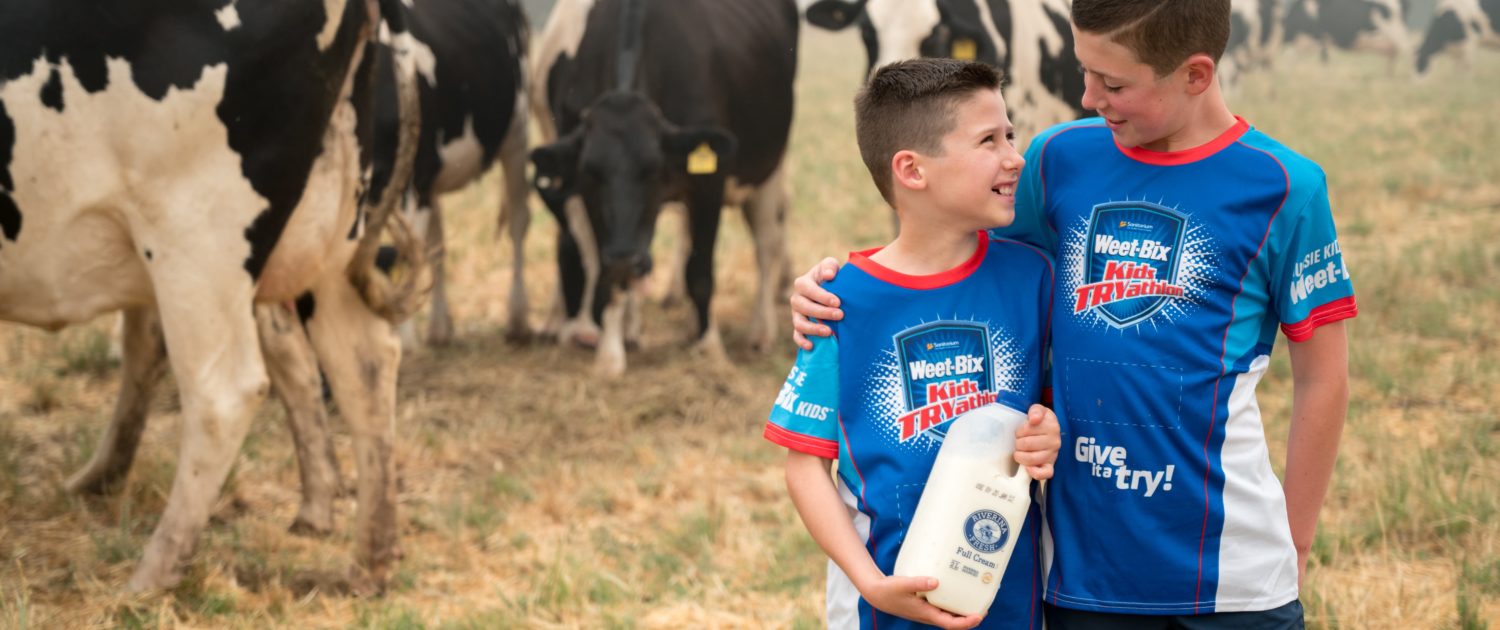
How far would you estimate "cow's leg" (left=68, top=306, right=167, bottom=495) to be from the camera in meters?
4.80

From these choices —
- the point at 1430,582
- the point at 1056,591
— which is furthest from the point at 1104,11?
the point at 1430,582

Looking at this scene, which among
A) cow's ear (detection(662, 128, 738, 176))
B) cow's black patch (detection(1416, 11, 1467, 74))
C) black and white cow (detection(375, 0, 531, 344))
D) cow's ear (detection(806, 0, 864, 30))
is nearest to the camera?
black and white cow (detection(375, 0, 531, 344))

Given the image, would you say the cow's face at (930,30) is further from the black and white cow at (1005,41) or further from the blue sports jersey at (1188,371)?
the blue sports jersey at (1188,371)

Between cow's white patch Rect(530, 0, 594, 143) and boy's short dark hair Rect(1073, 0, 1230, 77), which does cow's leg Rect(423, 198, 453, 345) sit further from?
boy's short dark hair Rect(1073, 0, 1230, 77)

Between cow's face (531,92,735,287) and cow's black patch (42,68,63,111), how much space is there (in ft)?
11.2

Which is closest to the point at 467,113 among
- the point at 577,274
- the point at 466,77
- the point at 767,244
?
the point at 466,77

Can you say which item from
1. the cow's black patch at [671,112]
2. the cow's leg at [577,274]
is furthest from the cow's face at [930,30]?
the cow's leg at [577,274]

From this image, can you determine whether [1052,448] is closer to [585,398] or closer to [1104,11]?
[1104,11]

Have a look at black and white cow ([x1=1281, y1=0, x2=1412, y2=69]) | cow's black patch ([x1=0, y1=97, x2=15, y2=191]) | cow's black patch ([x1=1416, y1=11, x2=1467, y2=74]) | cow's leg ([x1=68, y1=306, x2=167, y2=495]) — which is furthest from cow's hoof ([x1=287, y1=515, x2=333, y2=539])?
black and white cow ([x1=1281, y1=0, x2=1412, y2=69])

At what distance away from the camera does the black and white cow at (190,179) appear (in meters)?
3.61

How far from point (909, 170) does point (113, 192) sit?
93.1 inches

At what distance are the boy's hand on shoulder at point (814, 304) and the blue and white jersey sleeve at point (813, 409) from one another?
0.02 m

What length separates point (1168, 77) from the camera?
217cm

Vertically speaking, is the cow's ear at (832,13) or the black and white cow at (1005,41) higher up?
the cow's ear at (832,13)
